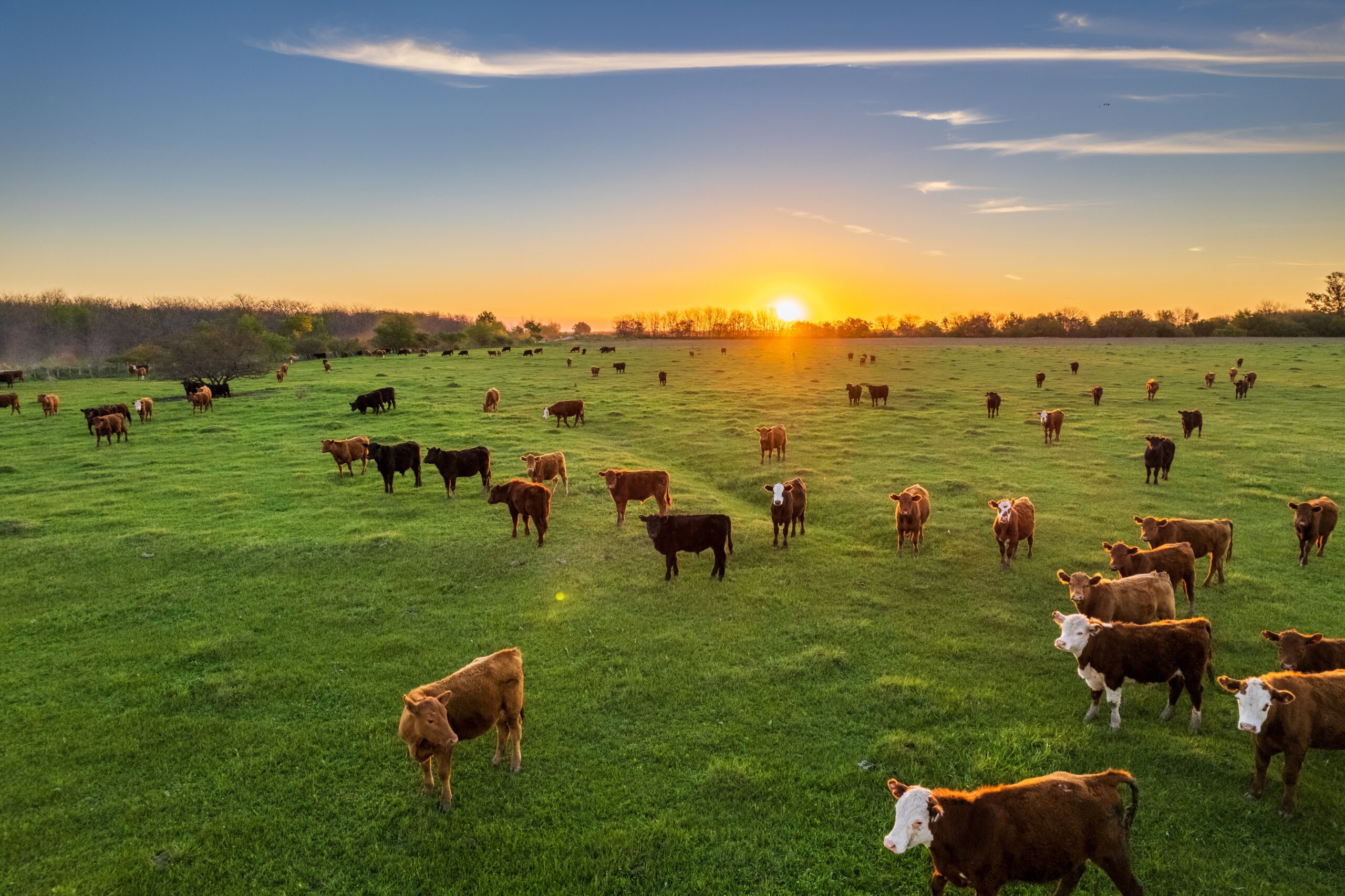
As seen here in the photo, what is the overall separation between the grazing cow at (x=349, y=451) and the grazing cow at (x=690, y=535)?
13.0m

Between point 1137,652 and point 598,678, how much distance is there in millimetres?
6514

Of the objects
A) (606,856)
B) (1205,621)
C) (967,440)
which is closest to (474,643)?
(606,856)

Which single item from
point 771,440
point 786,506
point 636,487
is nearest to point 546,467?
point 636,487

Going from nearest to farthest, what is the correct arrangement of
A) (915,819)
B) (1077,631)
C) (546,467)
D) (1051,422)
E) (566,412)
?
(915,819) < (1077,631) < (546,467) < (1051,422) < (566,412)

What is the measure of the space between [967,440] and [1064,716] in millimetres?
19360

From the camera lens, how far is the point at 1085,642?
7051 millimetres

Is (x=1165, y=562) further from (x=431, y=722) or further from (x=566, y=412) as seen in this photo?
(x=566, y=412)

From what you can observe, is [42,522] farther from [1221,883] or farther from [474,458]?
[1221,883]

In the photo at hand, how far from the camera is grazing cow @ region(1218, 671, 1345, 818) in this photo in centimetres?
570

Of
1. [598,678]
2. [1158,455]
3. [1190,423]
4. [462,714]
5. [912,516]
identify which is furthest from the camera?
[1190,423]

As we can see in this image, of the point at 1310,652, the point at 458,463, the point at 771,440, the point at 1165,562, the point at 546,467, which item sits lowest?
A: the point at 1310,652

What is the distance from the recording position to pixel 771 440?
70.6 feet

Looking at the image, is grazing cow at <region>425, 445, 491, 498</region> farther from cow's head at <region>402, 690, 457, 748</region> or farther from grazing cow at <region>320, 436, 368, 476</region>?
cow's head at <region>402, 690, 457, 748</region>

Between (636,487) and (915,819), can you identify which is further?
(636,487)
